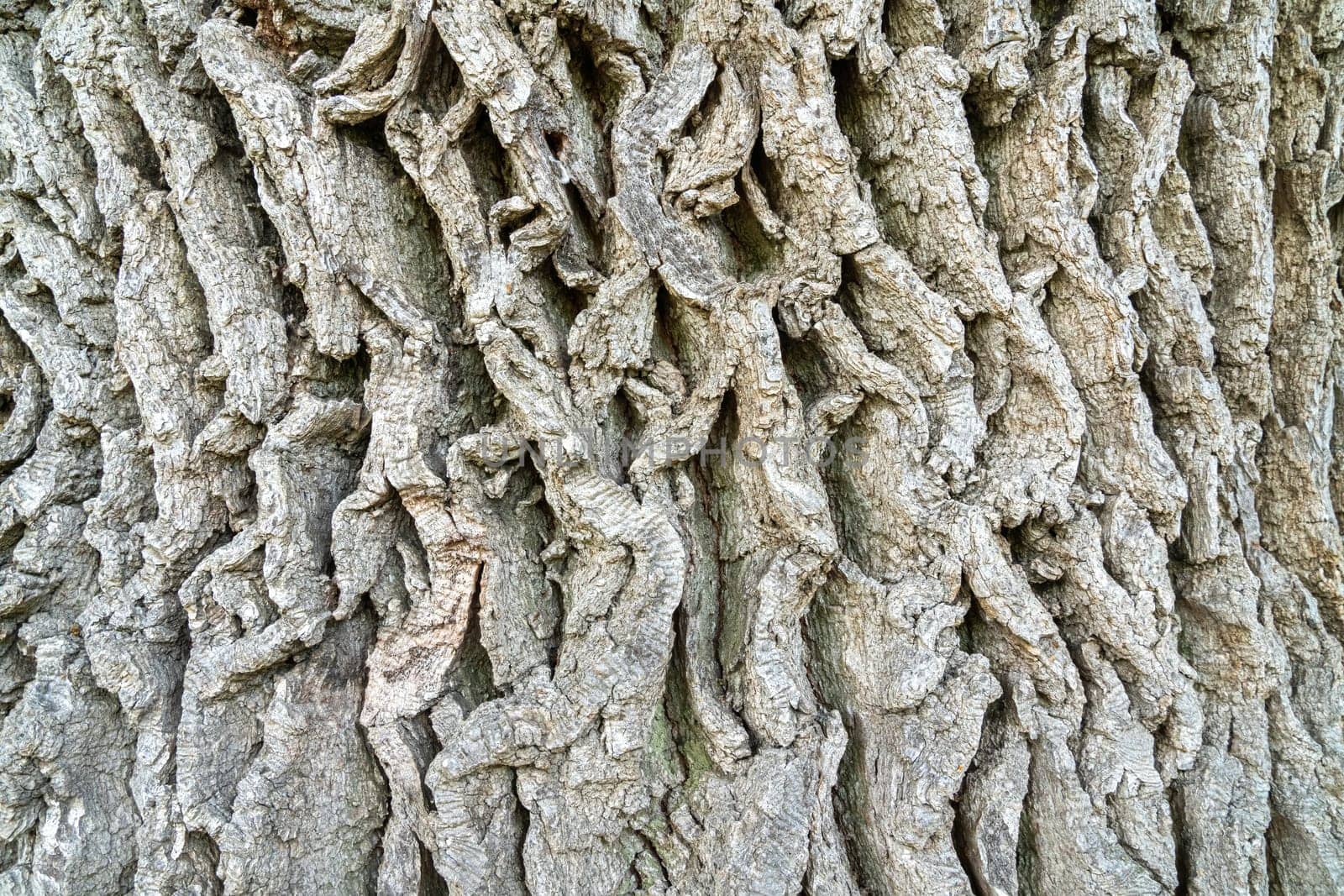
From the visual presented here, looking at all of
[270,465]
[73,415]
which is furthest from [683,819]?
[73,415]

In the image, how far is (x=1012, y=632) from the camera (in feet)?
6.42

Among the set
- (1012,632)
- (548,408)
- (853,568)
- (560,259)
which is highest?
(560,259)

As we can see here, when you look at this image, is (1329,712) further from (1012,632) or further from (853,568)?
(853,568)

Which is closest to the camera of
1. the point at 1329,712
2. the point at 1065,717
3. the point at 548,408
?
the point at 548,408

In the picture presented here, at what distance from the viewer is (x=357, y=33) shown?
194 cm

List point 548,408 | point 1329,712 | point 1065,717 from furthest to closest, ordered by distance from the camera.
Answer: point 1329,712
point 1065,717
point 548,408

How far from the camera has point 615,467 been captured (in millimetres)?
1979

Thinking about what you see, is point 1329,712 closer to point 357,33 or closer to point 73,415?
point 357,33

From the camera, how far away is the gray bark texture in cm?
189

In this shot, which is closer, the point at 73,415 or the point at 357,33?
the point at 357,33

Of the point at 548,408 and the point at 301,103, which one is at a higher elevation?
the point at 301,103

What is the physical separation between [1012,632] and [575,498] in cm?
129

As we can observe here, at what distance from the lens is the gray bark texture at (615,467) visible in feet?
6.19

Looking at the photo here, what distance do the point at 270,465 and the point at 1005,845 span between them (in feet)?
7.53
